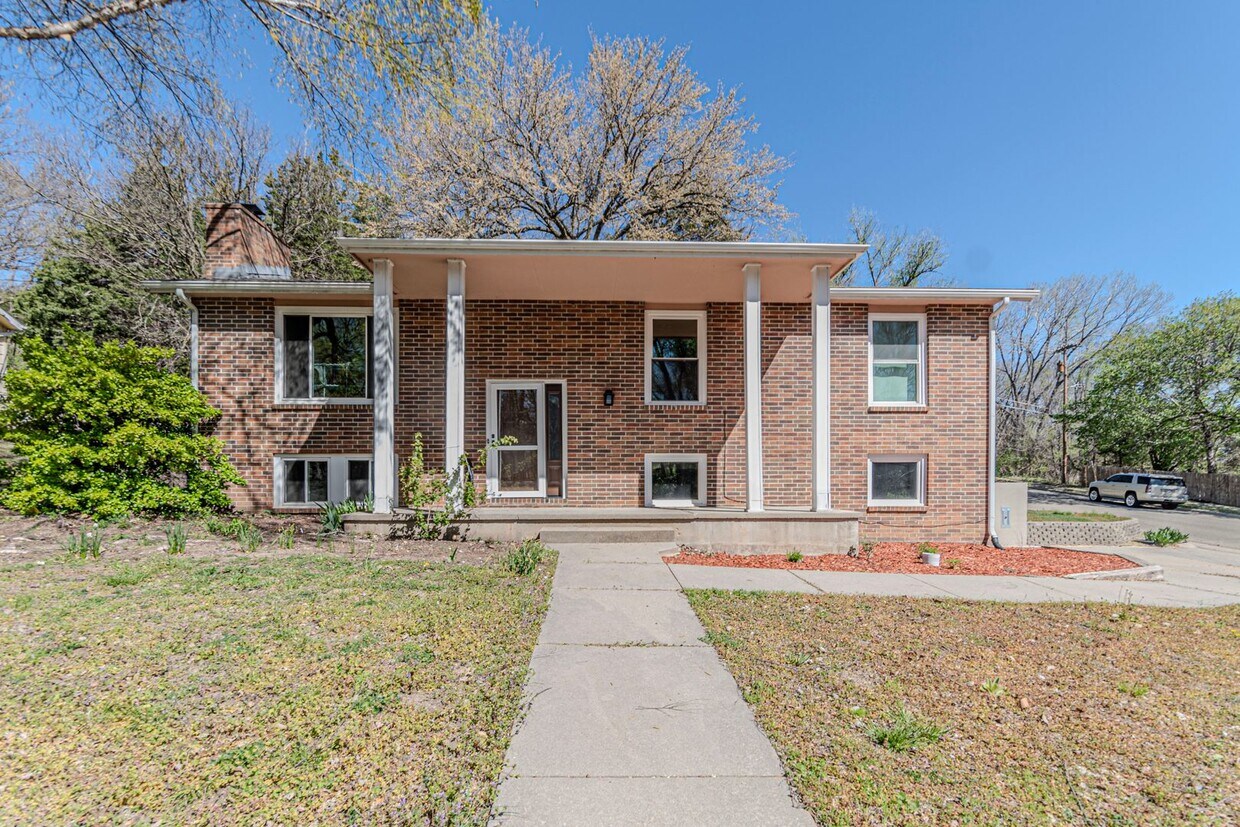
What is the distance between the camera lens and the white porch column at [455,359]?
7.01 metres

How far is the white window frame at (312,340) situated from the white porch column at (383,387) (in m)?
1.63

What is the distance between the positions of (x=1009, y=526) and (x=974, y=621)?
242 inches

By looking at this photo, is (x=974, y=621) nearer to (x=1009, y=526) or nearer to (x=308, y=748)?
(x=308, y=748)

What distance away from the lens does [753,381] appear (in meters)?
7.32

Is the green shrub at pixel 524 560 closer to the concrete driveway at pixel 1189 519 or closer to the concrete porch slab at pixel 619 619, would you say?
the concrete porch slab at pixel 619 619

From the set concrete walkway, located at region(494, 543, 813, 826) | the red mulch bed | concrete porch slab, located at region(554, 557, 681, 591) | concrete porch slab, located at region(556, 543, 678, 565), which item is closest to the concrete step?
concrete porch slab, located at region(556, 543, 678, 565)

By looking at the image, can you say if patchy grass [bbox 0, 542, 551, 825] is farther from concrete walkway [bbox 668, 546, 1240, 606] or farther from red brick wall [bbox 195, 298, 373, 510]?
red brick wall [bbox 195, 298, 373, 510]

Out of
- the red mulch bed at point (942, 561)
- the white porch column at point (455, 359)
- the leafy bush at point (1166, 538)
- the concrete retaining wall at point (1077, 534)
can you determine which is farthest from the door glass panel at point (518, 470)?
the leafy bush at point (1166, 538)

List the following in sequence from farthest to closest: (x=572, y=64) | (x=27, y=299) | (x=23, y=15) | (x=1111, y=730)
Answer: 1. (x=27, y=299)
2. (x=572, y=64)
3. (x=23, y=15)
4. (x=1111, y=730)

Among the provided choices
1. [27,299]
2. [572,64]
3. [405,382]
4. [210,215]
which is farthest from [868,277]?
[27,299]

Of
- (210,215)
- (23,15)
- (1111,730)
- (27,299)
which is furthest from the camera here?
(27,299)

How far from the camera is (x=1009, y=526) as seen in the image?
9266 mm

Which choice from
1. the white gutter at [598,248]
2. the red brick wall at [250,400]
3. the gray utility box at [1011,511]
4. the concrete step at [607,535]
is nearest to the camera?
the white gutter at [598,248]

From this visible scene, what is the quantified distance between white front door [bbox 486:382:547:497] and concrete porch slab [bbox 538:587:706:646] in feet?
13.4
